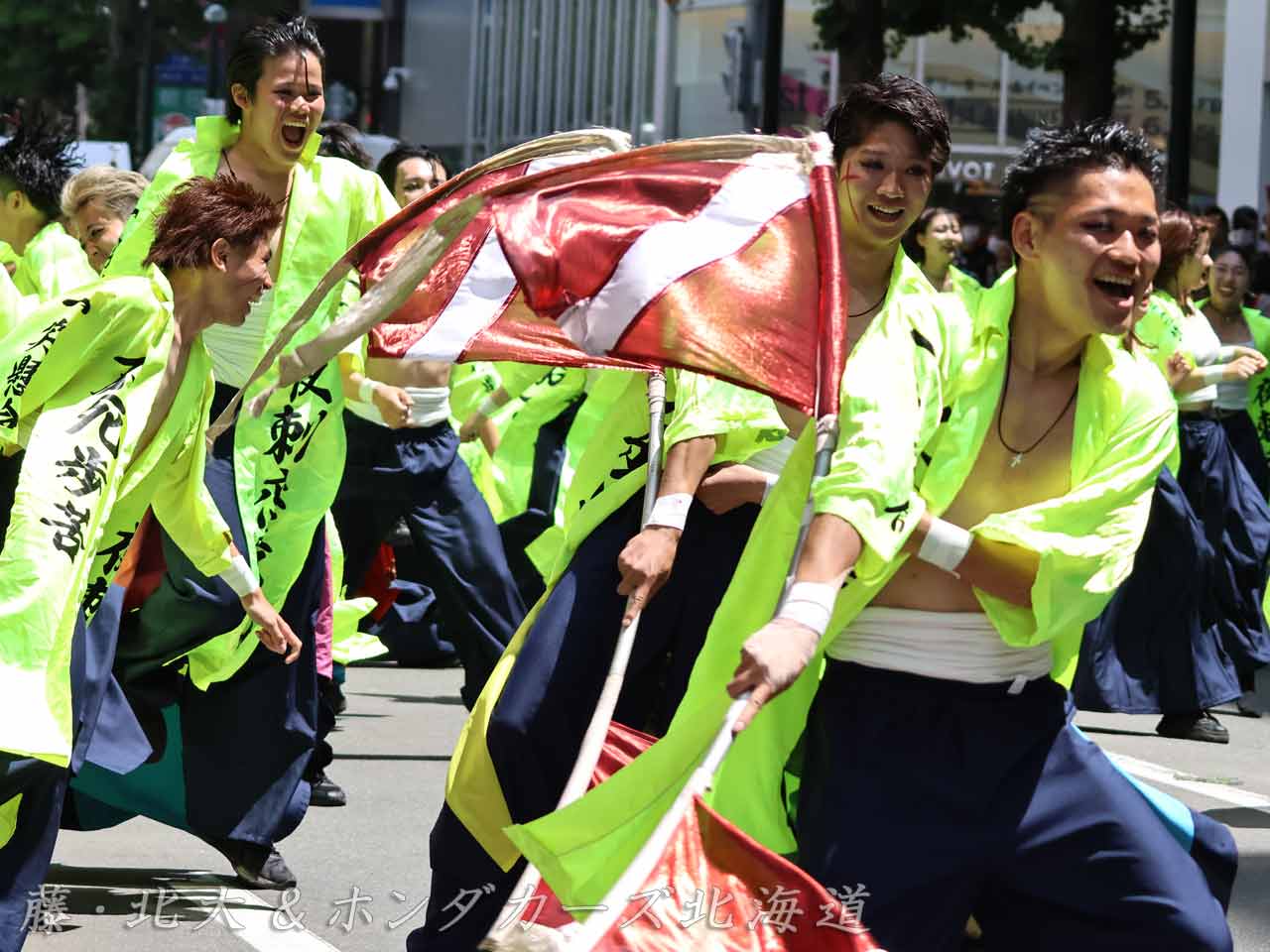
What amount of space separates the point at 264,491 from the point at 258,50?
1.18 meters

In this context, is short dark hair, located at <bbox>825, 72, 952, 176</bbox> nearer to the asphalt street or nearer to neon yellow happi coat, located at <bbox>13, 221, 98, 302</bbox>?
the asphalt street

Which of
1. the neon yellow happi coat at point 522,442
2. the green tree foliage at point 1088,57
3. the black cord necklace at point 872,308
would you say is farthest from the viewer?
the green tree foliage at point 1088,57

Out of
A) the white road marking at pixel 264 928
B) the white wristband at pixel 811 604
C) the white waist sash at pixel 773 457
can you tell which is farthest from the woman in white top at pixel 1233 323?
the white wristband at pixel 811 604

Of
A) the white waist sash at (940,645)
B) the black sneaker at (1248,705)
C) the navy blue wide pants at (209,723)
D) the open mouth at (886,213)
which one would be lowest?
the black sneaker at (1248,705)

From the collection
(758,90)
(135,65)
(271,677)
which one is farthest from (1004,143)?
(271,677)

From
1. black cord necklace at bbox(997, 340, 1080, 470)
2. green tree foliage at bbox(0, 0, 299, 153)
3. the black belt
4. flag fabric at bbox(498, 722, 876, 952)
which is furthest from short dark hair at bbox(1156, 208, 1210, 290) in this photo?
green tree foliage at bbox(0, 0, 299, 153)

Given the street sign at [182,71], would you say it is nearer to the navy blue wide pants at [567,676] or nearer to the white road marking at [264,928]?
the white road marking at [264,928]

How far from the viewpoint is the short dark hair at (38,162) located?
9211 mm

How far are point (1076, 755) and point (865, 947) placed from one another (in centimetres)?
64

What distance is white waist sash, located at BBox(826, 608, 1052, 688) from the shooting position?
13.4 ft

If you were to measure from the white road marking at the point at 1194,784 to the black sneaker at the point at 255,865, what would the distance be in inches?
109

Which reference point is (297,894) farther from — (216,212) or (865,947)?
(865,947)

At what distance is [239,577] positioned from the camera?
6004 millimetres

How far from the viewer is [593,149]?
464 cm
